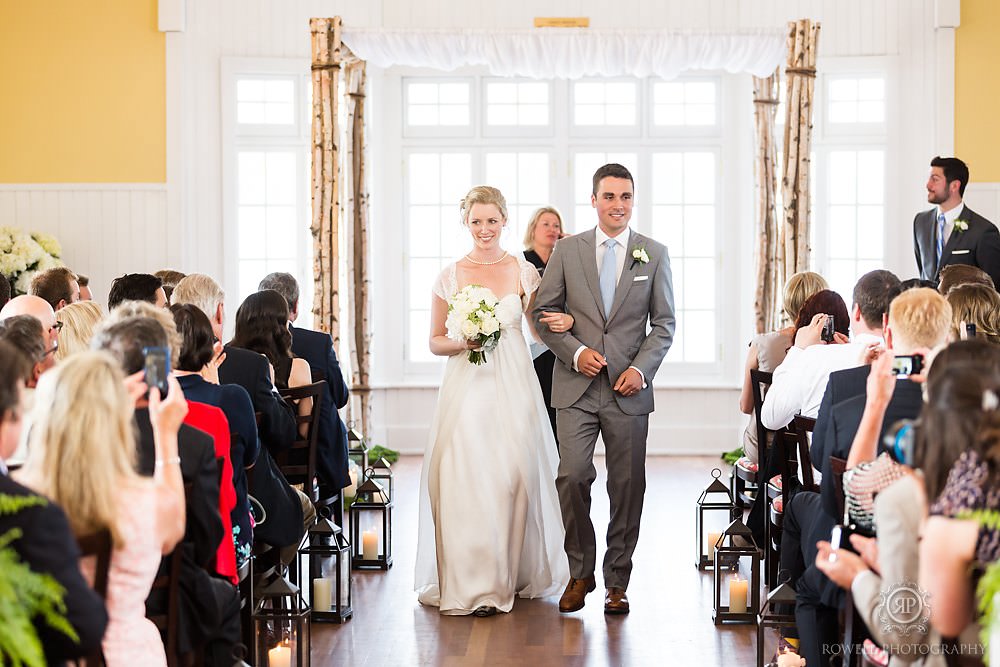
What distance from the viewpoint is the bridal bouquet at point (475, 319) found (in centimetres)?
546

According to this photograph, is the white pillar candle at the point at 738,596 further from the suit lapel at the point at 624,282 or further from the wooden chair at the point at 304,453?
the wooden chair at the point at 304,453

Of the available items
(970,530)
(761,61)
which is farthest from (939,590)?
(761,61)

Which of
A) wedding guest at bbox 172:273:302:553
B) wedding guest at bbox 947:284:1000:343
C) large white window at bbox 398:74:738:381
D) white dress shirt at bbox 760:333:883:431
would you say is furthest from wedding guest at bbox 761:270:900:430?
large white window at bbox 398:74:738:381

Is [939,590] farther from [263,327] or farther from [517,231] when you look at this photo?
[517,231]

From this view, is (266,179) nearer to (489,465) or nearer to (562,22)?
(562,22)

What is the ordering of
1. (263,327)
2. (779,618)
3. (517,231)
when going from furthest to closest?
(517,231) < (263,327) < (779,618)

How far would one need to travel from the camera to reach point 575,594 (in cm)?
547

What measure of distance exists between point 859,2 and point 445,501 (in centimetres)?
659

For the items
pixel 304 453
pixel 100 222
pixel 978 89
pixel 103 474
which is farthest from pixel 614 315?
pixel 100 222

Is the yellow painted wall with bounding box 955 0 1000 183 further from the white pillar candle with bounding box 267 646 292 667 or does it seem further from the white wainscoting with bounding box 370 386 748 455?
the white pillar candle with bounding box 267 646 292 667

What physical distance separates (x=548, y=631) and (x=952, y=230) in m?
4.47

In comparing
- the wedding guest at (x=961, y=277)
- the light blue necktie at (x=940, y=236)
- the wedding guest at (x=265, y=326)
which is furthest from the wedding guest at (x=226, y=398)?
the light blue necktie at (x=940, y=236)

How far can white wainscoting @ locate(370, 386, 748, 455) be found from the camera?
10766 mm

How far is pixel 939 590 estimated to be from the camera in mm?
2299
